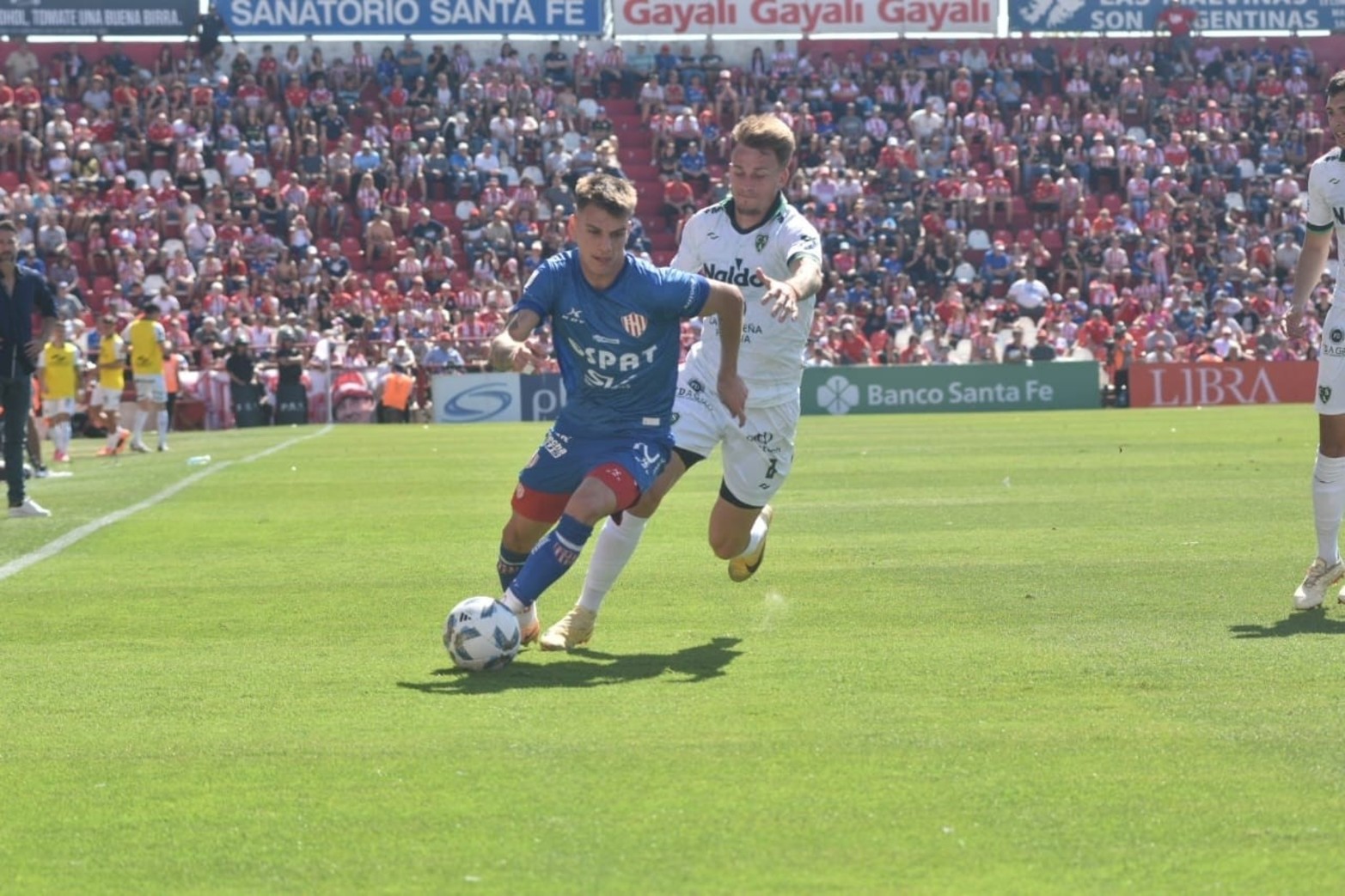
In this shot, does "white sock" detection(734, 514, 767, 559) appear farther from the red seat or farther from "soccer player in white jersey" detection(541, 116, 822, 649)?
the red seat

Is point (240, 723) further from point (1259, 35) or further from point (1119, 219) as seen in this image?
point (1259, 35)

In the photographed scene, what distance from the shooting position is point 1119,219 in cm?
4738

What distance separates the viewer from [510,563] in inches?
328

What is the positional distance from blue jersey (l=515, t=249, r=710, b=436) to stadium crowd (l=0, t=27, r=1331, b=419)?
98.0ft

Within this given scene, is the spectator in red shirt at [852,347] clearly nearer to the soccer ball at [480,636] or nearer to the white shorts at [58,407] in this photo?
the white shorts at [58,407]

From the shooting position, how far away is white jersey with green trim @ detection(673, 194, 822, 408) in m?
8.94

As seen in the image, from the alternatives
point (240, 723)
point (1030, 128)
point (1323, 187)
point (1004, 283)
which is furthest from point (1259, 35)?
point (240, 723)

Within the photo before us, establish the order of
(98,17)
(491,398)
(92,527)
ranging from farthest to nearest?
(98,17) → (491,398) → (92,527)

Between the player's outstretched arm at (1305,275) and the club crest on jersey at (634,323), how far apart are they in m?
3.25

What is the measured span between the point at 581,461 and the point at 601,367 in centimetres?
40

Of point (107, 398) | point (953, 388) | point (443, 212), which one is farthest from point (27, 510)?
point (443, 212)

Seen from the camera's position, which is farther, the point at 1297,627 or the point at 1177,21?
the point at 1177,21

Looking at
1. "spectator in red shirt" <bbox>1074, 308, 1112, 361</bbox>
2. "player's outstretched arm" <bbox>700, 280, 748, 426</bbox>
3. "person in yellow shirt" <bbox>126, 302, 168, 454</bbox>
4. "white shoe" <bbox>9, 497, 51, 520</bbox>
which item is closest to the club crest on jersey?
"player's outstretched arm" <bbox>700, 280, 748, 426</bbox>

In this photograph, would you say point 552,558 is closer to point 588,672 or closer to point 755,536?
point 588,672
